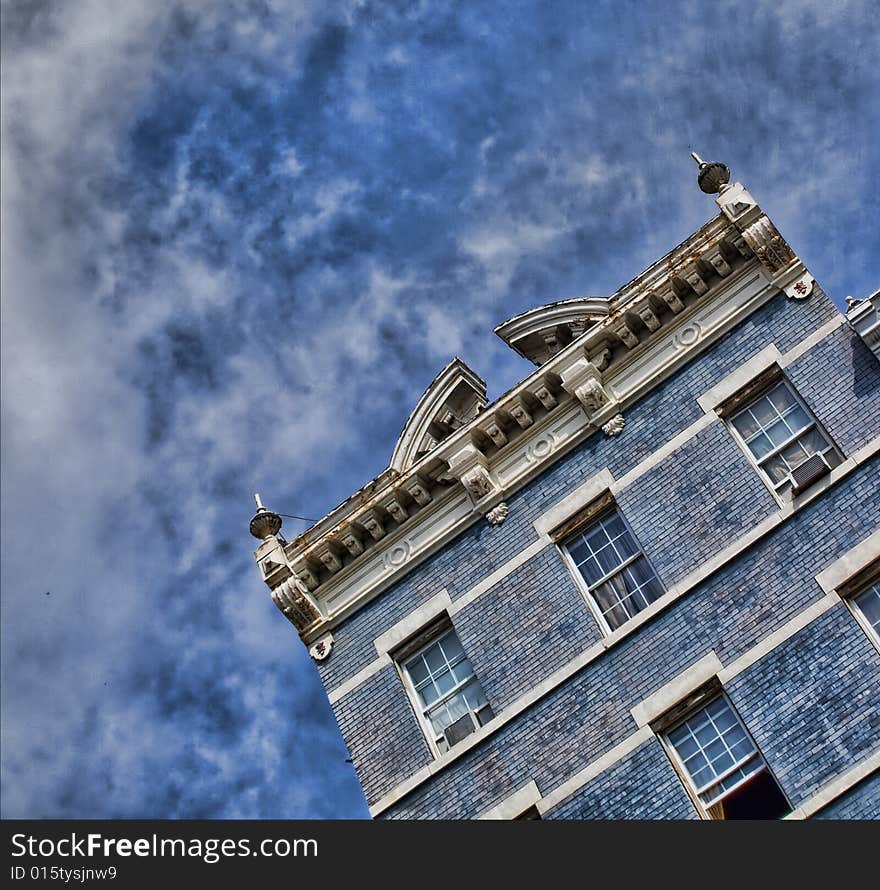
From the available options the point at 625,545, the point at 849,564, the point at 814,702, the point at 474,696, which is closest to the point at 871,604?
the point at 849,564

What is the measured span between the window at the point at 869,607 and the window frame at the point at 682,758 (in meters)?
2.28

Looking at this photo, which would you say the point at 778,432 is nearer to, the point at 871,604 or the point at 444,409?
the point at 871,604

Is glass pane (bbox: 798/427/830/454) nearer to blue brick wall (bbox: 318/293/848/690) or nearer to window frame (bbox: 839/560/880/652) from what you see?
blue brick wall (bbox: 318/293/848/690)

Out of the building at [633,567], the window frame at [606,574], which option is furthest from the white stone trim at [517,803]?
the window frame at [606,574]

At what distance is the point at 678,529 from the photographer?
2208cm

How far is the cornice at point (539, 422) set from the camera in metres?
23.8

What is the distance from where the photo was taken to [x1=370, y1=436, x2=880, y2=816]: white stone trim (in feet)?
66.6

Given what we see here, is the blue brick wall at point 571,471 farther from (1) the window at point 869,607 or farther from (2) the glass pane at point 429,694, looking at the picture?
(1) the window at point 869,607

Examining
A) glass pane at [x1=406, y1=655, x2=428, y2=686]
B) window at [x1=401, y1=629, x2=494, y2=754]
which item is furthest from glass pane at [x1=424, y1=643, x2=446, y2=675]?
glass pane at [x1=406, y1=655, x2=428, y2=686]
